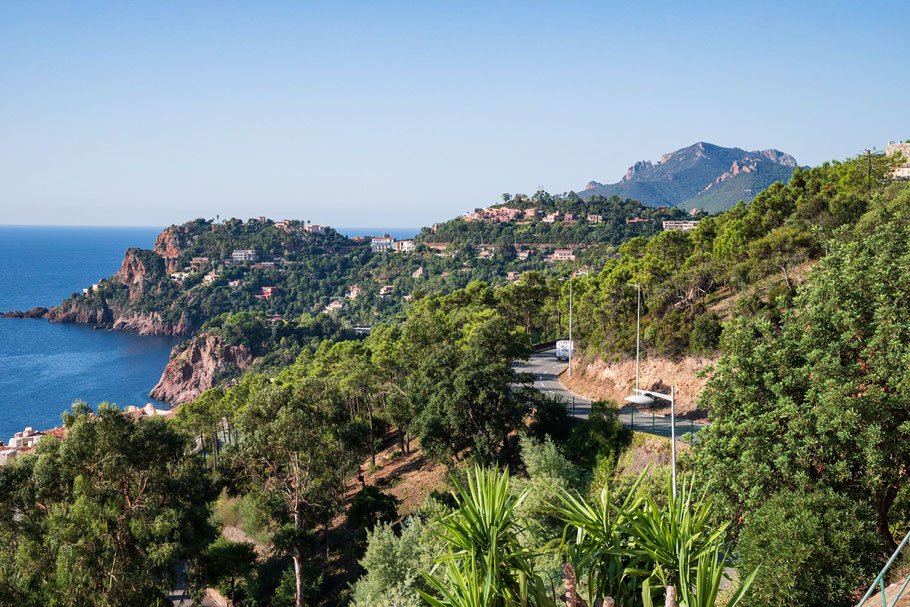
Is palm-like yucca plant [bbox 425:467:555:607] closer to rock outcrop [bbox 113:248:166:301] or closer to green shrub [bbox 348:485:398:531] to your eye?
green shrub [bbox 348:485:398:531]

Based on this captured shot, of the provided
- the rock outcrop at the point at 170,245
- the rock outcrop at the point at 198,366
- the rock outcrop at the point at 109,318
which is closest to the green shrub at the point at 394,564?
the rock outcrop at the point at 198,366

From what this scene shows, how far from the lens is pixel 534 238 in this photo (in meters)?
154

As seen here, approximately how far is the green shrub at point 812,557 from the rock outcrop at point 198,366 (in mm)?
100995

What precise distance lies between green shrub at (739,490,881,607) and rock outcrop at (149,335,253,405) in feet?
331

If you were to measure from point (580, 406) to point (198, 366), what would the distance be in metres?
90.0

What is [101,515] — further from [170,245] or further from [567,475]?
[170,245]

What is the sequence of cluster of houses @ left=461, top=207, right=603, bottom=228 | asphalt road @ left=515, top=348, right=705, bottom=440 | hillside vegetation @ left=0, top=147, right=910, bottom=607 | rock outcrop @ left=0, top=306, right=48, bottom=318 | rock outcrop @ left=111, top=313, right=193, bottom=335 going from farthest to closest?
cluster of houses @ left=461, top=207, right=603, bottom=228 → rock outcrop @ left=0, top=306, right=48, bottom=318 → rock outcrop @ left=111, top=313, right=193, bottom=335 → asphalt road @ left=515, top=348, right=705, bottom=440 → hillside vegetation @ left=0, top=147, right=910, bottom=607

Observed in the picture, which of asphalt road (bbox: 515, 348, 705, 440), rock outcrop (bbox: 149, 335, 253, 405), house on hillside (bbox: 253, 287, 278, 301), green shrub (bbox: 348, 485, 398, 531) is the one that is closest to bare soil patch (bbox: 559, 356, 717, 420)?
asphalt road (bbox: 515, 348, 705, 440)

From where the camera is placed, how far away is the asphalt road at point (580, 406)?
80.6 ft

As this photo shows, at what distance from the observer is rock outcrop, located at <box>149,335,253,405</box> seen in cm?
10025

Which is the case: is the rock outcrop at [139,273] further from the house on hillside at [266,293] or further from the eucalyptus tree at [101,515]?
the eucalyptus tree at [101,515]

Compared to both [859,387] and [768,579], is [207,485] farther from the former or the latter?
[859,387]

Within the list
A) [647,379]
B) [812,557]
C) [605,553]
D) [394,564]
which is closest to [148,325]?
[647,379]

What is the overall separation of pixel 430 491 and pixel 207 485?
33.5 feet
